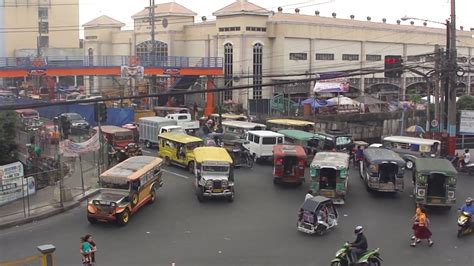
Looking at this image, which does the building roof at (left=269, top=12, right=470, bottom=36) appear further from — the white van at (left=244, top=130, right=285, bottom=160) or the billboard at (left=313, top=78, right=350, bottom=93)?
the white van at (left=244, top=130, right=285, bottom=160)

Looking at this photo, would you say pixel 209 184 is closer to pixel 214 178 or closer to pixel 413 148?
pixel 214 178

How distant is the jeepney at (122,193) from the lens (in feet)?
65.8

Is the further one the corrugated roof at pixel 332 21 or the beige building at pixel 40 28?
the beige building at pixel 40 28

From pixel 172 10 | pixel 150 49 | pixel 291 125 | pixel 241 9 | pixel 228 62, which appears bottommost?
pixel 291 125

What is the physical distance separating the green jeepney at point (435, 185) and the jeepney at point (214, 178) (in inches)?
303

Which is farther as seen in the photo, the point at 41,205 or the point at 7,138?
the point at 7,138

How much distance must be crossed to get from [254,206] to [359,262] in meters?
8.28

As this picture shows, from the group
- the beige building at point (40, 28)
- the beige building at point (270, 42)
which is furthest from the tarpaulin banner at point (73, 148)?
the beige building at point (40, 28)

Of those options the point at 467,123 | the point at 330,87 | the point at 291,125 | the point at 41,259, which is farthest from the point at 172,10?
the point at 41,259

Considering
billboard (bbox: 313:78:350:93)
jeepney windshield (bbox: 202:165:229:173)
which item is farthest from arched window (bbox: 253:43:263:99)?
jeepney windshield (bbox: 202:165:229:173)

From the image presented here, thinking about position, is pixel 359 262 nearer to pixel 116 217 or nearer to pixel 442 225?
pixel 442 225

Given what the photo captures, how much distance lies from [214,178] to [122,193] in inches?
170

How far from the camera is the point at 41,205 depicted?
22.7 meters

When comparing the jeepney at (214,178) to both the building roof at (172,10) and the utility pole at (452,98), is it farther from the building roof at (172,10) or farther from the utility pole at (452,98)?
the building roof at (172,10)
